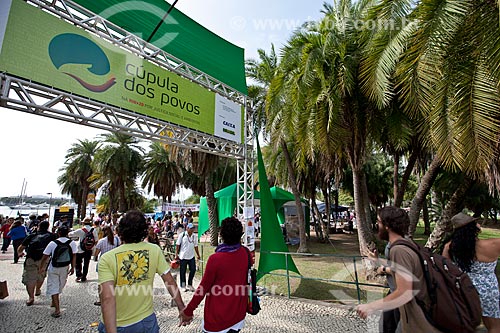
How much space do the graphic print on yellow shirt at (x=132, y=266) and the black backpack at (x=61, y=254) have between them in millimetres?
3665

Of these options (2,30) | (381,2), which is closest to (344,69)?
(381,2)

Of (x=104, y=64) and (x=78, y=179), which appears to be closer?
(x=104, y=64)

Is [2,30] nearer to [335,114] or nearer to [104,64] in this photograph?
[104,64]

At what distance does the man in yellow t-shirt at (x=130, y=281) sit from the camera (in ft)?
6.71

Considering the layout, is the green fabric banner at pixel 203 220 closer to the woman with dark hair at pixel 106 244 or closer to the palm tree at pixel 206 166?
the palm tree at pixel 206 166

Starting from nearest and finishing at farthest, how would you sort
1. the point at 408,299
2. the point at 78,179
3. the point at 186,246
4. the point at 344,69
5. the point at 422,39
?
the point at 408,299 → the point at 422,39 → the point at 186,246 → the point at 344,69 → the point at 78,179

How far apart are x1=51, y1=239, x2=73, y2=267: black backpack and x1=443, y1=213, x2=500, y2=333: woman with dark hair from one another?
6.05 meters

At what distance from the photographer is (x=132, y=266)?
7.39 ft

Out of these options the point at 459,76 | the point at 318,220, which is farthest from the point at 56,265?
the point at 318,220

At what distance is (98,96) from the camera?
5.12m

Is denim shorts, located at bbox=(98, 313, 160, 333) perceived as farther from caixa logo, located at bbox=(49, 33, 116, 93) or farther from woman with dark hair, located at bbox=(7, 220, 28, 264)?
woman with dark hair, located at bbox=(7, 220, 28, 264)

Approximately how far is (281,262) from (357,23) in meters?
6.97

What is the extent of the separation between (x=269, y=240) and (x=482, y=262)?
15.3ft

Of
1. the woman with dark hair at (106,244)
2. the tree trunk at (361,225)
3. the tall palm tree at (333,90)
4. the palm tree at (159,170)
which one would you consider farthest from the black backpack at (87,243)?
the palm tree at (159,170)
